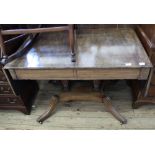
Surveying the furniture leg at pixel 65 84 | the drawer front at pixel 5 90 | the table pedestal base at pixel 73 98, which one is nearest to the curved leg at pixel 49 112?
the table pedestal base at pixel 73 98

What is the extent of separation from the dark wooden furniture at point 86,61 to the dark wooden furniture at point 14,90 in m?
0.13

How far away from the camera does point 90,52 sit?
130 centimetres

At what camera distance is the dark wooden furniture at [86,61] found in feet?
3.88

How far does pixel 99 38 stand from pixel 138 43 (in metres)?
0.30

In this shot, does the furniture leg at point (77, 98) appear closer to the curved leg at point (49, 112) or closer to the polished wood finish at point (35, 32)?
the curved leg at point (49, 112)

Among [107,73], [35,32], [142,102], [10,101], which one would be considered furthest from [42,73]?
[142,102]

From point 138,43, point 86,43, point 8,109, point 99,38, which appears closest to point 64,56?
point 86,43

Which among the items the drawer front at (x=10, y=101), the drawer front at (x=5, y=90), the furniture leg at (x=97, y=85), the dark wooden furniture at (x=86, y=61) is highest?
the dark wooden furniture at (x=86, y=61)

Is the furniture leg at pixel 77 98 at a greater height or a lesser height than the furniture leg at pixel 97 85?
lesser

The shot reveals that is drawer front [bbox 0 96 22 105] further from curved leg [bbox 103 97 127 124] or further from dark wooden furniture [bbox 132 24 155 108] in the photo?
dark wooden furniture [bbox 132 24 155 108]

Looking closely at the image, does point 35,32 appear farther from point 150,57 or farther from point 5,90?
point 150,57

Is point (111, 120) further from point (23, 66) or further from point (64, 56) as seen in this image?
point (23, 66)

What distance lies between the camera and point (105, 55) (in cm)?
127

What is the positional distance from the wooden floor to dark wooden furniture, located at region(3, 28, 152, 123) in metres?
0.52
